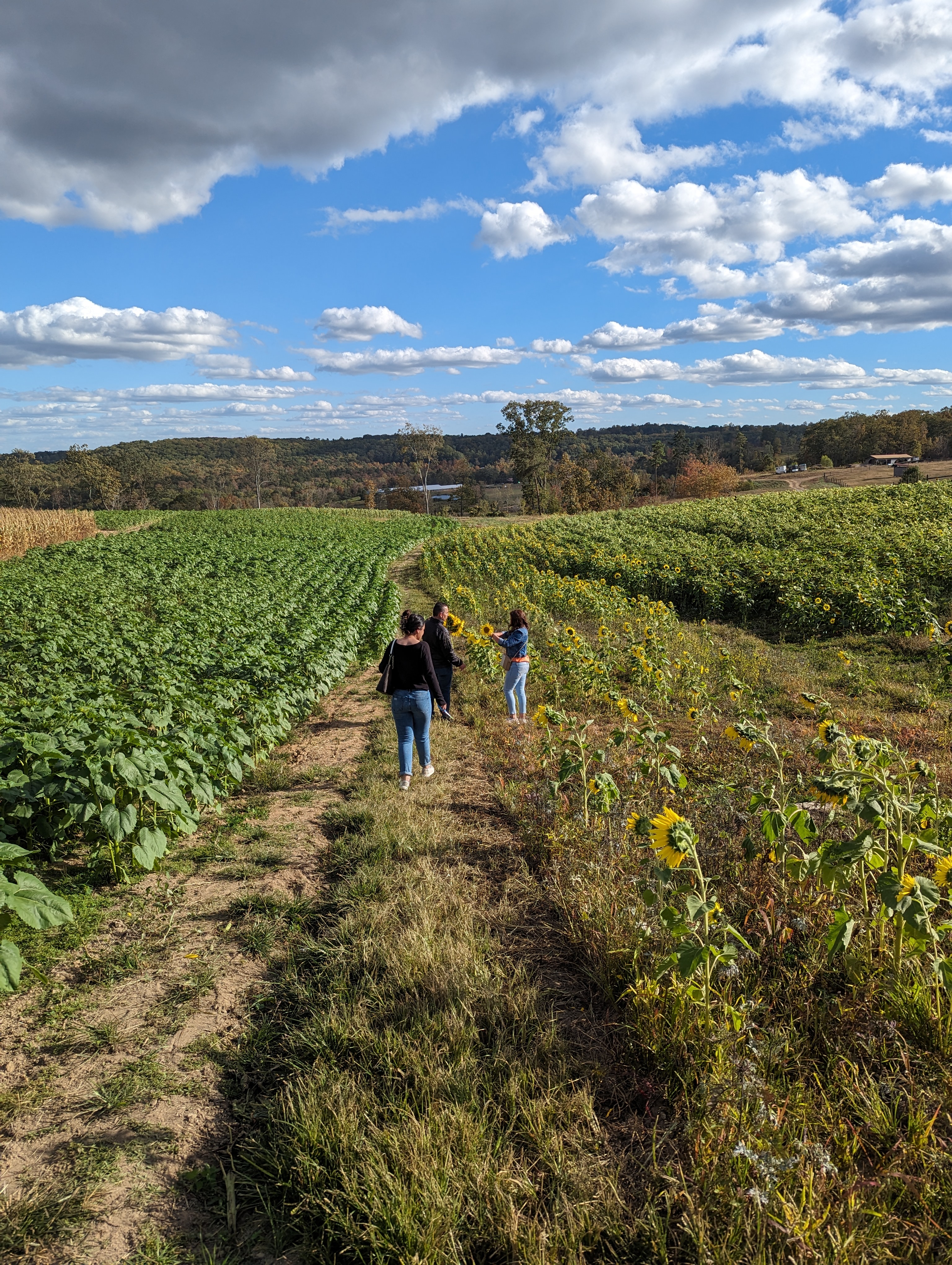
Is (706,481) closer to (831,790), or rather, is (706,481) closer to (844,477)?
A: (844,477)

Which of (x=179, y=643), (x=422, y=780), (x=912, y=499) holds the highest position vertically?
(x=912, y=499)

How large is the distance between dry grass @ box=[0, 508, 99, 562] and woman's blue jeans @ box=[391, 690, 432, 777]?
28546mm

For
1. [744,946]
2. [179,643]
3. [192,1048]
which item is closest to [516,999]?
[744,946]

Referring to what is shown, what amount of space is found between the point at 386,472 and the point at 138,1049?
134 metres

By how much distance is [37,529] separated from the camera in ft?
107

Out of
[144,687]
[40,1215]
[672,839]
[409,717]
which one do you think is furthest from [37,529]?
[672,839]

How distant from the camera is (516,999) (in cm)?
328

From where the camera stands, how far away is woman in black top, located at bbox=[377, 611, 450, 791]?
6266 mm

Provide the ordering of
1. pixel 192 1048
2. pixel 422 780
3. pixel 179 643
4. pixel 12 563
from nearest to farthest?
pixel 192 1048, pixel 422 780, pixel 179 643, pixel 12 563

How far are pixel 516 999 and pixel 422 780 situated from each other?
11.3 feet

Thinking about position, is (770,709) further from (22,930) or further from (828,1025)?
(22,930)

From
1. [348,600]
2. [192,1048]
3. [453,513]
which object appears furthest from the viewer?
[453,513]

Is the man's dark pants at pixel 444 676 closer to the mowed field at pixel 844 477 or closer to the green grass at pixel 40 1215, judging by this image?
the green grass at pixel 40 1215

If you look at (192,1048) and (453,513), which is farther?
(453,513)
